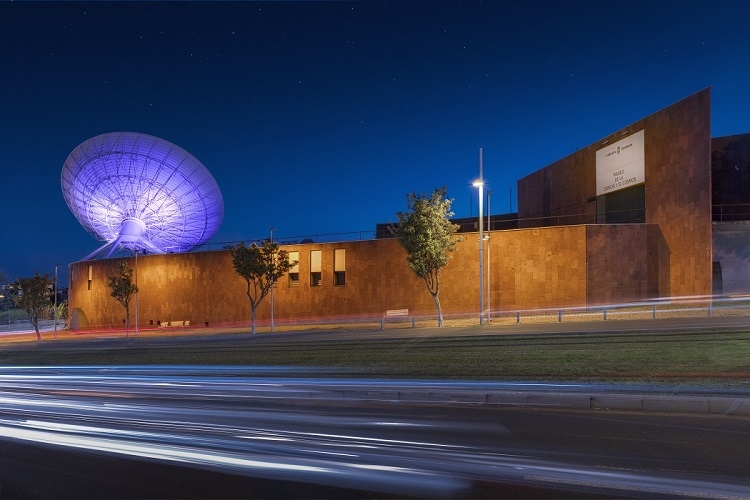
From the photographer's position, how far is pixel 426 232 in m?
26.0

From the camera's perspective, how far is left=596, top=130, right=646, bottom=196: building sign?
30672mm

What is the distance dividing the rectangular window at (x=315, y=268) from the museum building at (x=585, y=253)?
0.25ft

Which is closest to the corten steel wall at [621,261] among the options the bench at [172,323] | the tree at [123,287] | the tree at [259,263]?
the tree at [259,263]

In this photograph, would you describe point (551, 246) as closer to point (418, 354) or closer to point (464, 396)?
point (418, 354)

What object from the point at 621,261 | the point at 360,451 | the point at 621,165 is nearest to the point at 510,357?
the point at 360,451

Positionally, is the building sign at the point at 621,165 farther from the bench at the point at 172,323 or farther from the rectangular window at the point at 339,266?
the bench at the point at 172,323

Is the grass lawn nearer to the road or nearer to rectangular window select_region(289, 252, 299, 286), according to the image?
the road

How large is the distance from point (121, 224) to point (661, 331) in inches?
1701

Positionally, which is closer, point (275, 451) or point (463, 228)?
point (275, 451)

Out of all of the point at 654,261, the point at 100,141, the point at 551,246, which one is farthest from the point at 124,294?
the point at 654,261

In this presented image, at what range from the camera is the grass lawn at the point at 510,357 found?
1115 centimetres

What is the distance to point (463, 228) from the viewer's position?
48.5 m

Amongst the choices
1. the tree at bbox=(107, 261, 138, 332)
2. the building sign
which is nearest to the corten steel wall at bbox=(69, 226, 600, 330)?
the tree at bbox=(107, 261, 138, 332)

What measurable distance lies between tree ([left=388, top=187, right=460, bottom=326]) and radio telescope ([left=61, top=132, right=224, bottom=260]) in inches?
1027
